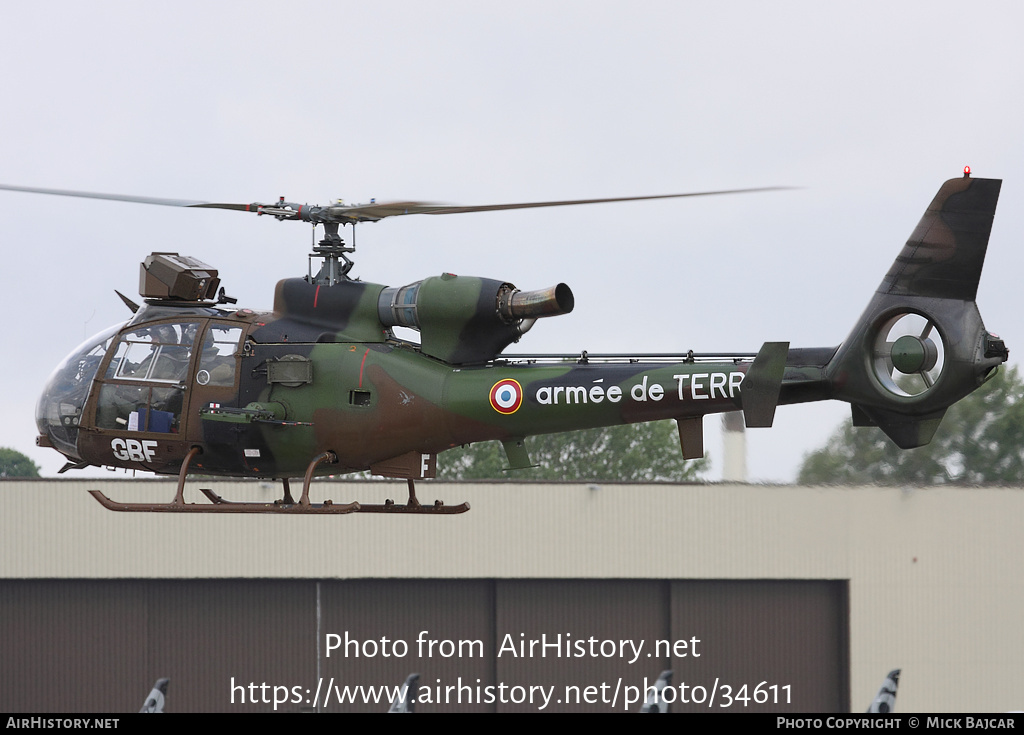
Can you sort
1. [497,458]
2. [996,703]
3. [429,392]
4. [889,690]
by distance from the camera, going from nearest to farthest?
[429,392], [889,690], [996,703], [497,458]

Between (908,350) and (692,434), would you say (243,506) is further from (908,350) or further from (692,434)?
(908,350)

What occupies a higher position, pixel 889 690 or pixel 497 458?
pixel 497 458

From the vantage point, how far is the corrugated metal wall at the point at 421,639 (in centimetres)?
3441

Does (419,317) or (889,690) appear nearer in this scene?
(419,317)

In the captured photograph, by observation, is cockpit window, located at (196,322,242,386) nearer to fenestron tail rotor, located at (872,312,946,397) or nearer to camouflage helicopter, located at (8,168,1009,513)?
camouflage helicopter, located at (8,168,1009,513)

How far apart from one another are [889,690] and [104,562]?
763 inches

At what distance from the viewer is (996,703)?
33.7m

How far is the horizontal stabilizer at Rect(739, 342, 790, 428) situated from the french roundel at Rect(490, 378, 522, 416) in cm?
248

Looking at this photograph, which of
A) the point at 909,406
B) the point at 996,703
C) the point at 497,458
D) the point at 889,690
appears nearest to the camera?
the point at 909,406

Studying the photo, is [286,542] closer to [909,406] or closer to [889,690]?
[889,690]

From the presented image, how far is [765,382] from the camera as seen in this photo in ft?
43.8

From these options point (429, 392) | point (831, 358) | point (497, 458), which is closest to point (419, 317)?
point (429, 392)

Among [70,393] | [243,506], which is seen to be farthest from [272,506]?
[70,393]

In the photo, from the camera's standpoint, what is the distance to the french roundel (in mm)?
14328
